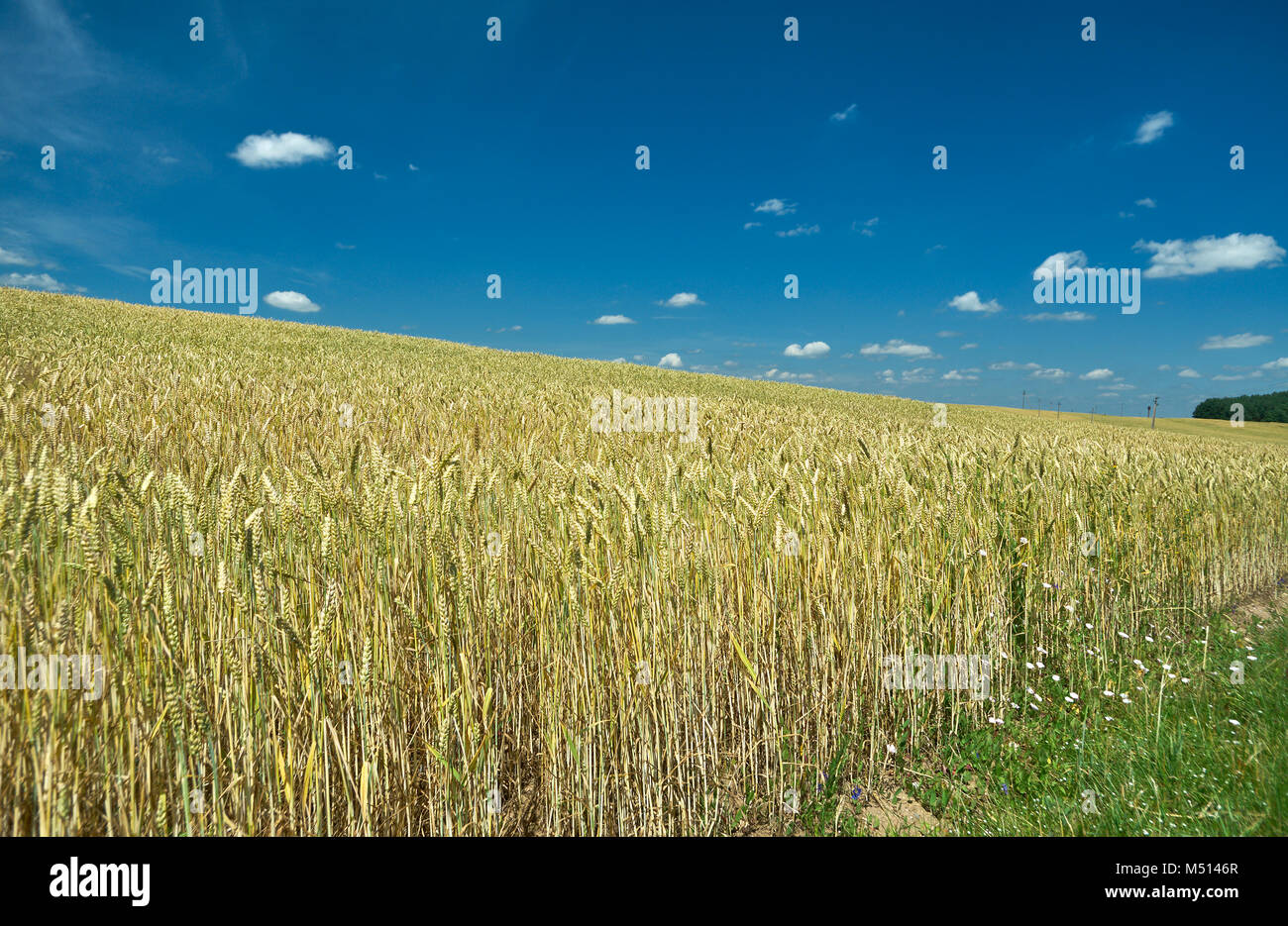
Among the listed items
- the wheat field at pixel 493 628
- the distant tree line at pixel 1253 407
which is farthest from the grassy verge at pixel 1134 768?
the distant tree line at pixel 1253 407

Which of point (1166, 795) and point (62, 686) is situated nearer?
point (62, 686)

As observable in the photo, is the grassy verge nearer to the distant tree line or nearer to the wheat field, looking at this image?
the wheat field

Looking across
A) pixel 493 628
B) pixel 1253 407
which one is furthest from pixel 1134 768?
pixel 1253 407

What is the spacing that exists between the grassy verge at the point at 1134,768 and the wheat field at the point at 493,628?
203mm

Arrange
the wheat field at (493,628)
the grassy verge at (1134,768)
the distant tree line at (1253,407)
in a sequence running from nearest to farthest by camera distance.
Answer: the wheat field at (493,628) → the grassy verge at (1134,768) → the distant tree line at (1253,407)

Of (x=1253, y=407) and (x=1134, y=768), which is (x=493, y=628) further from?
(x=1253, y=407)

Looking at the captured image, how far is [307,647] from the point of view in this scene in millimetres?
1585

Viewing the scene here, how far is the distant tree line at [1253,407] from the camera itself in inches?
3140

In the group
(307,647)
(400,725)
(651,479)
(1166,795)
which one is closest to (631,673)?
(400,725)

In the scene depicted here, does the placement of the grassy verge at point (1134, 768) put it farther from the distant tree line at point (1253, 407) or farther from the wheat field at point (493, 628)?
the distant tree line at point (1253, 407)

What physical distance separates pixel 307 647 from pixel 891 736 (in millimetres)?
2274

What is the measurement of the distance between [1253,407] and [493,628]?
122 metres

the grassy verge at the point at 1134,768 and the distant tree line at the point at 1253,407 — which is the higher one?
the distant tree line at the point at 1253,407

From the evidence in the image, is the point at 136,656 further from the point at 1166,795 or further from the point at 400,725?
the point at 1166,795
